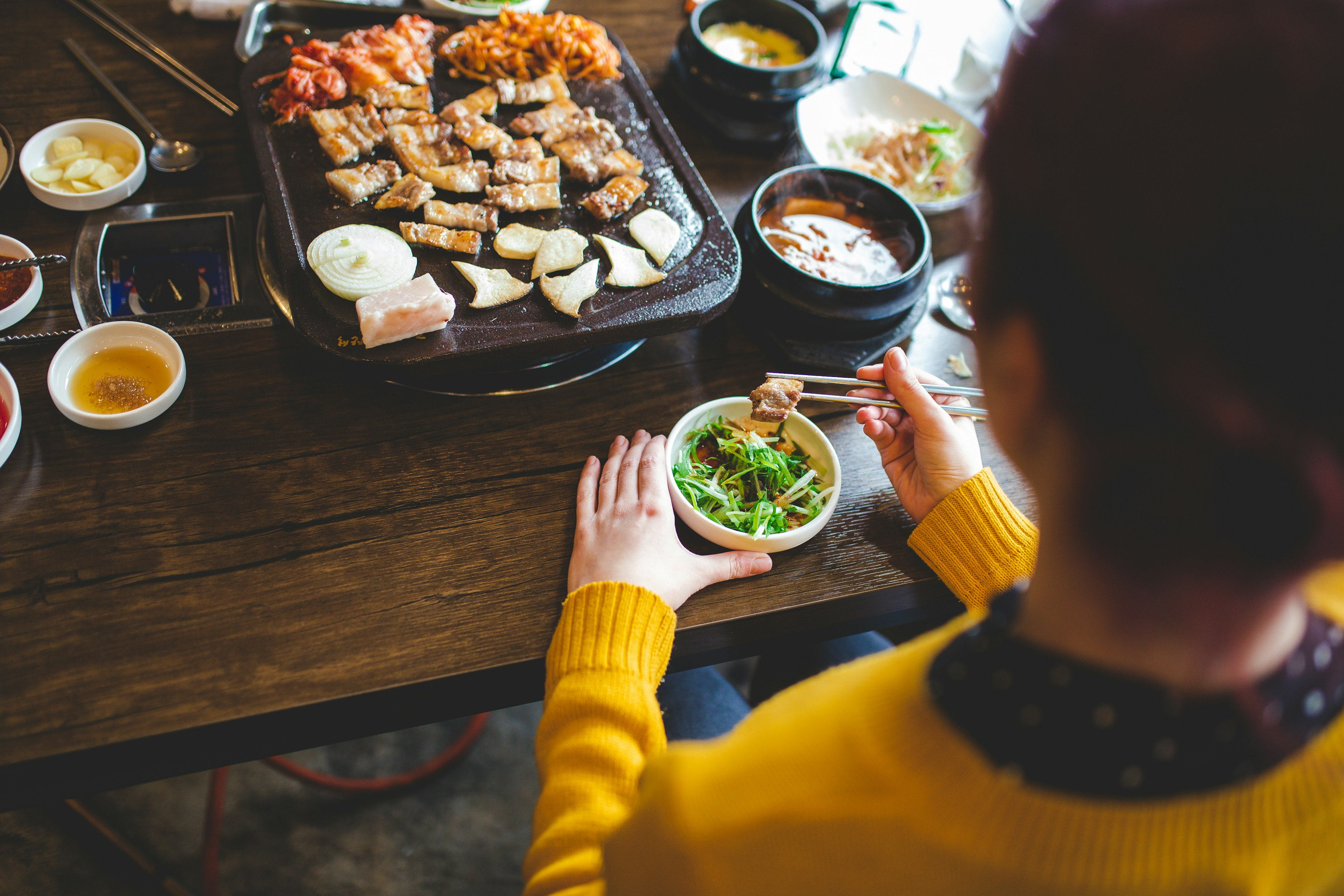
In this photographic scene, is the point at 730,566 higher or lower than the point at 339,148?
lower

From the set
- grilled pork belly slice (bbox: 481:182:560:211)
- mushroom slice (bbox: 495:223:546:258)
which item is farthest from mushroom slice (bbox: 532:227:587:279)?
grilled pork belly slice (bbox: 481:182:560:211)

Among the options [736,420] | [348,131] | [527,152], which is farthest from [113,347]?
[736,420]

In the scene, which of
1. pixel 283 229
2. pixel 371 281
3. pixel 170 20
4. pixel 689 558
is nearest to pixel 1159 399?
pixel 689 558

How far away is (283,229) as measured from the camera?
1.92 meters

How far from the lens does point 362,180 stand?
80.4 inches

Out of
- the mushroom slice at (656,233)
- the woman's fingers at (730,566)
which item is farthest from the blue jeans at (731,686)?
the mushroom slice at (656,233)

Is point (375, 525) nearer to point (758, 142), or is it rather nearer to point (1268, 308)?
point (1268, 308)

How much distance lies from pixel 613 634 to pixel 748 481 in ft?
1.74

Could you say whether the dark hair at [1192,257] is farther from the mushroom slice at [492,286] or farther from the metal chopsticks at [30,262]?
the metal chopsticks at [30,262]

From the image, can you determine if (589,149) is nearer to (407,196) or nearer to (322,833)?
(407,196)

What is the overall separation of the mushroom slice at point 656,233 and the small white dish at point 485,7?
1.04 metres

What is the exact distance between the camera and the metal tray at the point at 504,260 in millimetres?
1809

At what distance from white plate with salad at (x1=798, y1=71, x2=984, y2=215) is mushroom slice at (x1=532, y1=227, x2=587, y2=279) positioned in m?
1.04

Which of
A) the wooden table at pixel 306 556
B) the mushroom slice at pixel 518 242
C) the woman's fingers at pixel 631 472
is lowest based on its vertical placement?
the wooden table at pixel 306 556
